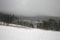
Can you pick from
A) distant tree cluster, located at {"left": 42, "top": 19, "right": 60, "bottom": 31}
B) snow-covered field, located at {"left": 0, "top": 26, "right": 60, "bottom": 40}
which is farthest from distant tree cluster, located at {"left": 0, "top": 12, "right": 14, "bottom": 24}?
distant tree cluster, located at {"left": 42, "top": 19, "right": 60, "bottom": 31}

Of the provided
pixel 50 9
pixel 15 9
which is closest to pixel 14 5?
pixel 15 9

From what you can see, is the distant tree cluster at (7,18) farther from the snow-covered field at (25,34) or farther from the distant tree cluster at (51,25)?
the distant tree cluster at (51,25)

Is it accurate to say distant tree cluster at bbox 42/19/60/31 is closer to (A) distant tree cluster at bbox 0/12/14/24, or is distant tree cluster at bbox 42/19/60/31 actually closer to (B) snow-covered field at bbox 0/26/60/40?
(B) snow-covered field at bbox 0/26/60/40

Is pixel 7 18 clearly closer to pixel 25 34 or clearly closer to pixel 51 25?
pixel 25 34

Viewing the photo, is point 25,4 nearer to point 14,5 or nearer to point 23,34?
point 14,5

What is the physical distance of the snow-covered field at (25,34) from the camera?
3.06 ft

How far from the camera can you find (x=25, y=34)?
0.98 metres

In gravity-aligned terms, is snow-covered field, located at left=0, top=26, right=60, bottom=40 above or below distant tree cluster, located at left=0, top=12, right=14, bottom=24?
below

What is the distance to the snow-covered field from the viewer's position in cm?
93

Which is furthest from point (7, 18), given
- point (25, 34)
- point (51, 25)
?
point (51, 25)

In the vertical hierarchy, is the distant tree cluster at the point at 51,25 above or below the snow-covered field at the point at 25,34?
above

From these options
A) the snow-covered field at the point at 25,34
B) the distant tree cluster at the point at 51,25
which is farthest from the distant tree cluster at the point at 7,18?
the distant tree cluster at the point at 51,25

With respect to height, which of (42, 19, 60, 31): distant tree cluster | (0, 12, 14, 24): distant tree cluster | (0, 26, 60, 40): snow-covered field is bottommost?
(0, 26, 60, 40): snow-covered field

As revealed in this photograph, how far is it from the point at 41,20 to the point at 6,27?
39cm
